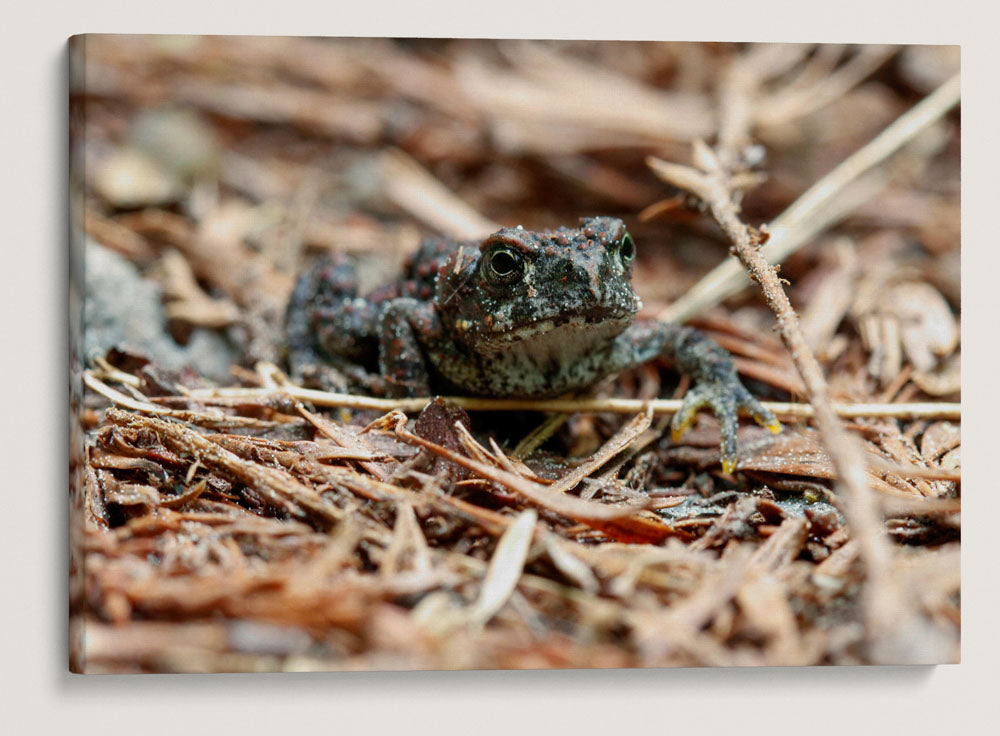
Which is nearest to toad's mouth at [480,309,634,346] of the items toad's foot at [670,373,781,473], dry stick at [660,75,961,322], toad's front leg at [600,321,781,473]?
A: toad's front leg at [600,321,781,473]

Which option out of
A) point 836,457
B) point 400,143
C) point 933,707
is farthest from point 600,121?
point 933,707

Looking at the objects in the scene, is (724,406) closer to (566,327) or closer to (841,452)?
(566,327)

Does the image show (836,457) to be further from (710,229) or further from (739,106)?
(739,106)

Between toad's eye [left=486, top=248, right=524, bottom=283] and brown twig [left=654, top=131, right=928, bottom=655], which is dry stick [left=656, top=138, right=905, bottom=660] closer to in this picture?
brown twig [left=654, top=131, right=928, bottom=655]

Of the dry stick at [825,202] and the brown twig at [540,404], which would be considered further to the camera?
the dry stick at [825,202]

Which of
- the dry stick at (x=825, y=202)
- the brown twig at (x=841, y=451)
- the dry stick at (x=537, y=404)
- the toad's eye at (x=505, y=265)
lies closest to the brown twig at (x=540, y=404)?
the dry stick at (x=537, y=404)

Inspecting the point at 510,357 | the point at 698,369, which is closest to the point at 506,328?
the point at 510,357

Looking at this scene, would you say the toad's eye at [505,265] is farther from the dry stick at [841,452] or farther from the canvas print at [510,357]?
the dry stick at [841,452]
